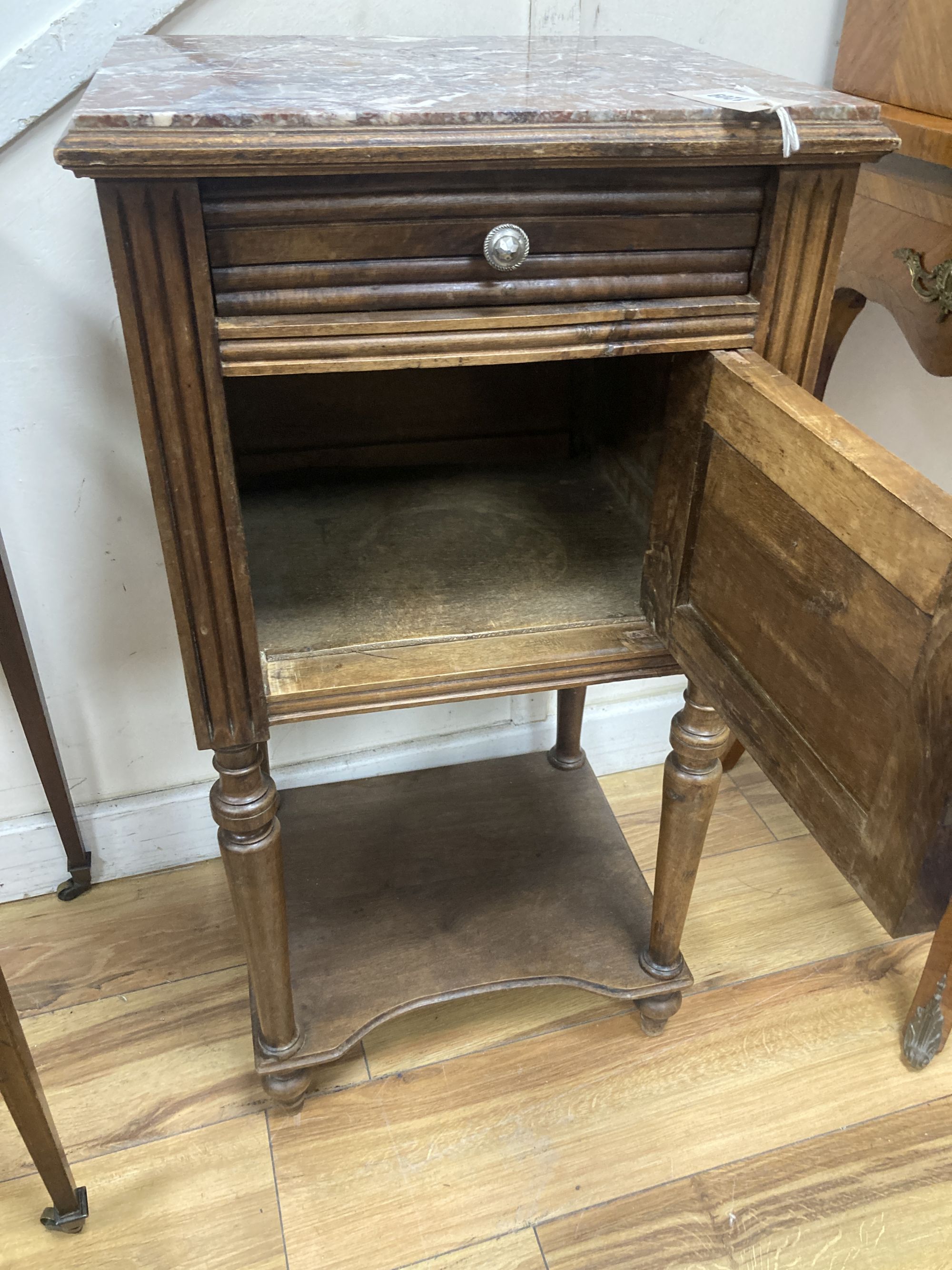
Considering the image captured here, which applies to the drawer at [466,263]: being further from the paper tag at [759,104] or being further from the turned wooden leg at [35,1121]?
the turned wooden leg at [35,1121]

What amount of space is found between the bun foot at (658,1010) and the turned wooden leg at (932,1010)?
0.80 ft

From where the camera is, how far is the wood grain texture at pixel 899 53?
90 centimetres

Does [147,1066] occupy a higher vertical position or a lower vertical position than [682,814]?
lower

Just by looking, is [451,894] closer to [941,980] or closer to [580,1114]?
[580,1114]

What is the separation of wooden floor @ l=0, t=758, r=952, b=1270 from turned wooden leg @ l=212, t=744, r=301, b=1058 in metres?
0.18

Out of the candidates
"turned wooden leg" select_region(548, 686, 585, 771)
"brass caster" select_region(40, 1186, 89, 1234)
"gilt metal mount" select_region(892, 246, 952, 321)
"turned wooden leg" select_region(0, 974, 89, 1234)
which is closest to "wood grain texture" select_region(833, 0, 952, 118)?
"gilt metal mount" select_region(892, 246, 952, 321)

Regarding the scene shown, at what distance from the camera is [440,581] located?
33.1 inches

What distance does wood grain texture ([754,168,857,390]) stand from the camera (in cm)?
63

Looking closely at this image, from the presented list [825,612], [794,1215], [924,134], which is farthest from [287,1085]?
[924,134]

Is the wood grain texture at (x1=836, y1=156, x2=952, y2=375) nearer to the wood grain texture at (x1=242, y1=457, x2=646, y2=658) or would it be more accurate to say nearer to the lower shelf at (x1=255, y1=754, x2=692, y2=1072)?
the wood grain texture at (x1=242, y1=457, x2=646, y2=658)

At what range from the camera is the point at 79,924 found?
1188 mm

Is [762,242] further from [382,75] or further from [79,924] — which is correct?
[79,924]

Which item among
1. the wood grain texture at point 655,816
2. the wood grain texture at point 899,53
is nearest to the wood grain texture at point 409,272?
the wood grain texture at point 899,53

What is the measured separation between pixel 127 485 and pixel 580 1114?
80cm
